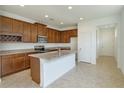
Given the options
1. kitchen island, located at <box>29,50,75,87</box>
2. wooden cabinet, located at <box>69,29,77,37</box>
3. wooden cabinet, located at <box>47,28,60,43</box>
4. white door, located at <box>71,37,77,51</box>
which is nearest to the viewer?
kitchen island, located at <box>29,50,75,87</box>

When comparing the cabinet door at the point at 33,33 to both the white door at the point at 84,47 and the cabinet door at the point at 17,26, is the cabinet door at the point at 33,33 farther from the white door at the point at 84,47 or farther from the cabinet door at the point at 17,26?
the white door at the point at 84,47

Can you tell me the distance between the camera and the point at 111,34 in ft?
29.7

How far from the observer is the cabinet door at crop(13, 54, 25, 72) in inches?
157

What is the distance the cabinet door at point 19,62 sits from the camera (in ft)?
13.1

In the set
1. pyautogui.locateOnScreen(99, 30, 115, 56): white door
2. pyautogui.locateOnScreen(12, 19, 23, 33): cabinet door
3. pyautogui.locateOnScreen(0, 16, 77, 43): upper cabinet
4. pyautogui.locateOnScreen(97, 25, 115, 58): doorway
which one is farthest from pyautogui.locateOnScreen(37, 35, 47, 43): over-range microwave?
pyautogui.locateOnScreen(99, 30, 115, 56): white door

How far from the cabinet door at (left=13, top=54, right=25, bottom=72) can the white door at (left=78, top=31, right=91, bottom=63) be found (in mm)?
3562

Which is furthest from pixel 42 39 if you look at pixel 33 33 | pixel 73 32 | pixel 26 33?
pixel 73 32

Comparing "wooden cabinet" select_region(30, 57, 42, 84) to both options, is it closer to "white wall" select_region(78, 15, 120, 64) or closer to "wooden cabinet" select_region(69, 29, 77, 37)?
"white wall" select_region(78, 15, 120, 64)

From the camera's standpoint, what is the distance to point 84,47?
613 cm

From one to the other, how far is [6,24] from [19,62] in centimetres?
163

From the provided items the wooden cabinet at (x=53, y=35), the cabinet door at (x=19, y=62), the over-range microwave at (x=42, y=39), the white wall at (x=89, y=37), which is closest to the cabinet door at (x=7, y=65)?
the cabinet door at (x=19, y=62)

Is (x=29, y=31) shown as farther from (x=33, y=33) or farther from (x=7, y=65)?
(x=7, y=65)

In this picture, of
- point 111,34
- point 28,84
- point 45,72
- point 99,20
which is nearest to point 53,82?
point 45,72
